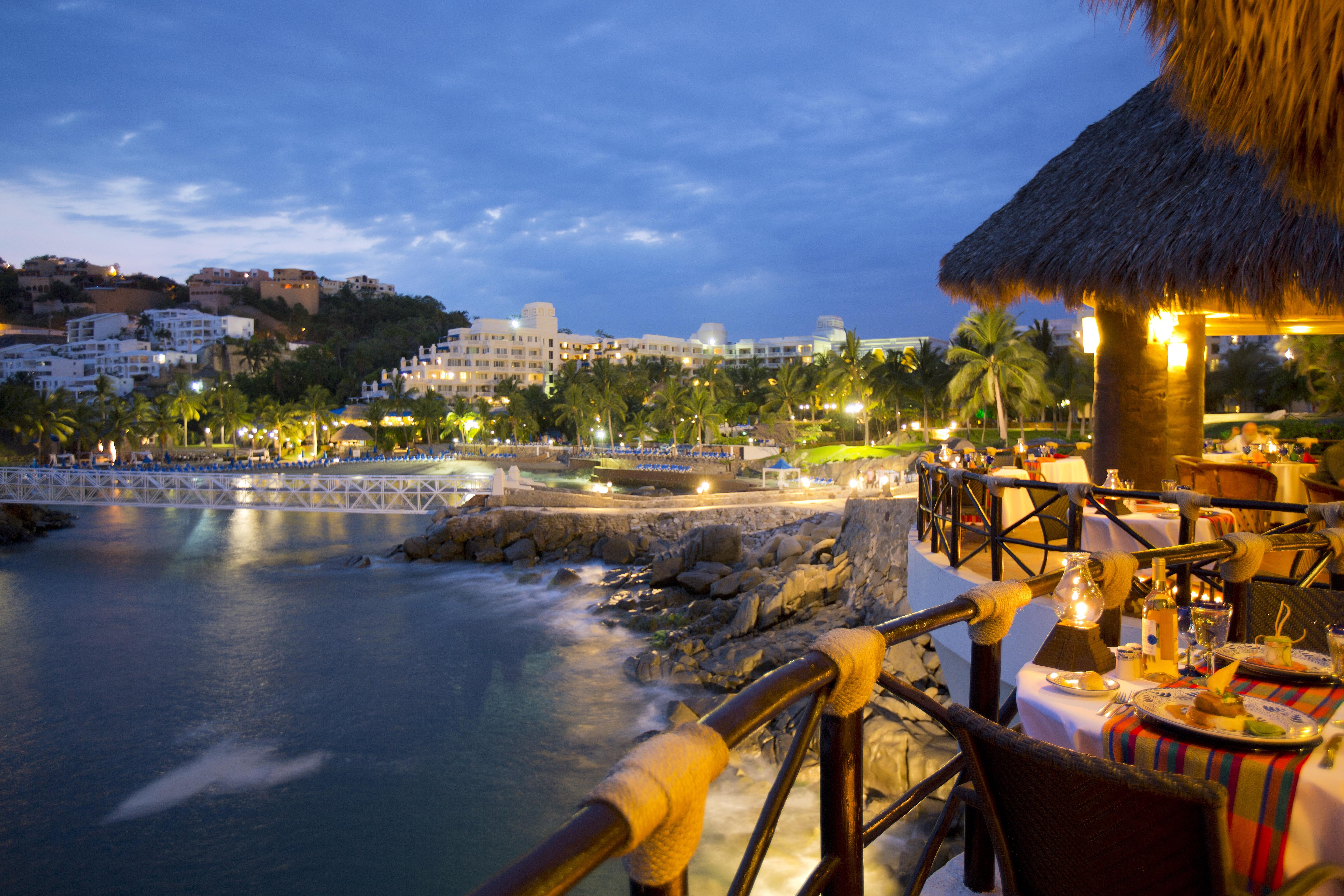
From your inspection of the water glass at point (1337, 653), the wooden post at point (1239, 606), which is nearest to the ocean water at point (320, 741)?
the wooden post at point (1239, 606)

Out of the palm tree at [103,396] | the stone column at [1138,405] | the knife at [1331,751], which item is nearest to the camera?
the knife at [1331,751]

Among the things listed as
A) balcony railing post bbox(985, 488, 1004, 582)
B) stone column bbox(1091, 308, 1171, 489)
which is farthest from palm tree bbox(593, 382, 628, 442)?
balcony railing post bbox(985, 488, 1004, 582)

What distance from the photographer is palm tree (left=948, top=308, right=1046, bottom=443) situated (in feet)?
96.2

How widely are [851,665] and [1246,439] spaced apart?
9819 mm

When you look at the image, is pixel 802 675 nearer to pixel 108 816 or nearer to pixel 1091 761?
pixel 1091 761

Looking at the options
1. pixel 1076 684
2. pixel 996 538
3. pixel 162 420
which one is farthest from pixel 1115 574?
pixel 162 420

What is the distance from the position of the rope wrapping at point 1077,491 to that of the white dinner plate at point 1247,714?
2.58m

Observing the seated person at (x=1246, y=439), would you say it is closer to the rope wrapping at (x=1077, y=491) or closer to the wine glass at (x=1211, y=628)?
the rope wrapping at (x=1077, y=491)

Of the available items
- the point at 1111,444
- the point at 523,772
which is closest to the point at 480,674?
the point at 523,772

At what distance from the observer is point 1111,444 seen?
339 inches

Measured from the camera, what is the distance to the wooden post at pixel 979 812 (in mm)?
2252

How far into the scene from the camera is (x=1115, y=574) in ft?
8.41

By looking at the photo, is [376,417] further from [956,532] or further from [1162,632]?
[1162,632]

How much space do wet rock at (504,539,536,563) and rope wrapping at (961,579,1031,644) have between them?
21.2m
